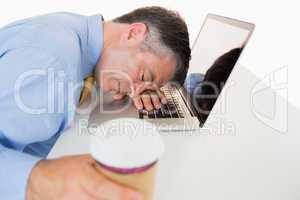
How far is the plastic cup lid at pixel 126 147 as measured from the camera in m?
0.37

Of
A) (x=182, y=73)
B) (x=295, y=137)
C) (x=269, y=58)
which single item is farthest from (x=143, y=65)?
(x=269, y=58)

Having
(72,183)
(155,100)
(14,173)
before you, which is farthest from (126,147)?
(155,100)

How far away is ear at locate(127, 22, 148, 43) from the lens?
1.00 metres

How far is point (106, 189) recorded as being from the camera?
1.41 feet

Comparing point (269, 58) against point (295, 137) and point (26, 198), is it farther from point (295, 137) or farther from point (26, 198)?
point (26, 198)

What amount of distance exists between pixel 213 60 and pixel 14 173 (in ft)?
2.22

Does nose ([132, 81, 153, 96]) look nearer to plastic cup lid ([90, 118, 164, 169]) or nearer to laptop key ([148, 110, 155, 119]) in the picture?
laptop key ([148, 110, 155, 119])

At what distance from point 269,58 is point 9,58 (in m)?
1.18

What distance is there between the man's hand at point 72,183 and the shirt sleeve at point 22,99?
8cm

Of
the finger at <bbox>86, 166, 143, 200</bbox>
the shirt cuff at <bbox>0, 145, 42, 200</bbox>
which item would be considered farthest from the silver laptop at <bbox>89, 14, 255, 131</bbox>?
the finger at <bbox>86, 166, 143, 200</bbox>

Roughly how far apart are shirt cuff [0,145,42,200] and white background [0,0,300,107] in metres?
0.94

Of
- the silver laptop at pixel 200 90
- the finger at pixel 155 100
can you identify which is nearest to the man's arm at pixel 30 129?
the silver laptop at pixel 200 90

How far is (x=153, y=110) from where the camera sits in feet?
3.20

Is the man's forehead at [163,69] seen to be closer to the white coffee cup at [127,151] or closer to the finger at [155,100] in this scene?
the finger at [155,100]
